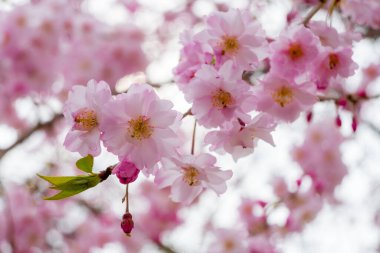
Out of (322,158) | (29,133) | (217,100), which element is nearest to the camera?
(217,100)

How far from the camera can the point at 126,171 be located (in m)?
1.34

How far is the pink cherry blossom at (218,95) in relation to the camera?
1460 millimetres

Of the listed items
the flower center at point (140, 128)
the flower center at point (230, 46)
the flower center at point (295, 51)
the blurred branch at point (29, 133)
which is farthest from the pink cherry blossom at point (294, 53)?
the blurred branch at point (29, 133)

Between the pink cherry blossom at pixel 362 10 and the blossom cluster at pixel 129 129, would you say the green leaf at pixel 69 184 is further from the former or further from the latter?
the pink cherry blossom at pixel 362 10

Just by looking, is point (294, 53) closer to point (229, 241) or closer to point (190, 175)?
point (190, 175)

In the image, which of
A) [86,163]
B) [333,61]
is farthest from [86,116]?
[333,61]

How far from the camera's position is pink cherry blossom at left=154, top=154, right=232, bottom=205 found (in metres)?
1.48

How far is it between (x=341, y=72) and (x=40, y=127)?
219cm

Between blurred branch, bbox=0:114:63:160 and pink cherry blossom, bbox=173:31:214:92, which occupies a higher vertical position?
pink cherry blossom, bbox=173:31:214:92

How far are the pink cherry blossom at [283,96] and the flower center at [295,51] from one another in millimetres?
71

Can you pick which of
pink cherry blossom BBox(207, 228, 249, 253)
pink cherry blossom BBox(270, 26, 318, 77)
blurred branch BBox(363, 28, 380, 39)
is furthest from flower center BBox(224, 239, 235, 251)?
pink cherry blossom BBox(270, 26, 318, 77)

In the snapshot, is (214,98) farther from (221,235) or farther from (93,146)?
(221,235)

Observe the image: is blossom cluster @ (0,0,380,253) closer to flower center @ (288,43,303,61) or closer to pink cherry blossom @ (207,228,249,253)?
flower center @ (288,43,303,61)

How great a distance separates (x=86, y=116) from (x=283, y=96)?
58 cm
